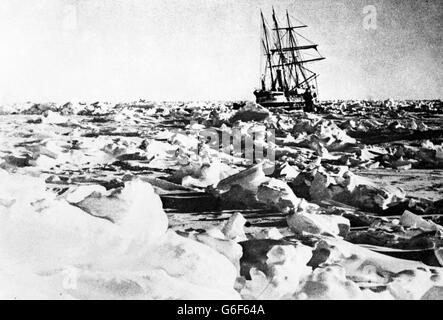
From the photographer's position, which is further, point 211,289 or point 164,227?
point 164,227

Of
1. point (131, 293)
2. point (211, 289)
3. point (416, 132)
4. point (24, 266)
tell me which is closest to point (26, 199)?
point (24, 266)

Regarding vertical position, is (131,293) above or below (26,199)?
below

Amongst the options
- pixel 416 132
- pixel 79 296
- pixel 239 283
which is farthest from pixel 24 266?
pixel 416 132

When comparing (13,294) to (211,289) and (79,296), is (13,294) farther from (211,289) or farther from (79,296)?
(211,289)

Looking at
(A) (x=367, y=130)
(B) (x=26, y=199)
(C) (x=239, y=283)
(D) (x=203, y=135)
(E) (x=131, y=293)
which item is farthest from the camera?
(A) (x=367, y=130)

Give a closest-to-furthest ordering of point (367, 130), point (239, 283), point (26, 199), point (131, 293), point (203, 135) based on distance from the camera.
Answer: point (131, 293) → point (239, 283) → point (26, 199) → point (203, 135) → point (367, 130)

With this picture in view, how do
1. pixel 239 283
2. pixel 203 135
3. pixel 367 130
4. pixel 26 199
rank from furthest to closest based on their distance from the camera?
pixel 367 130
pixel 203 135
pixel 26 199
pixel 239 283
